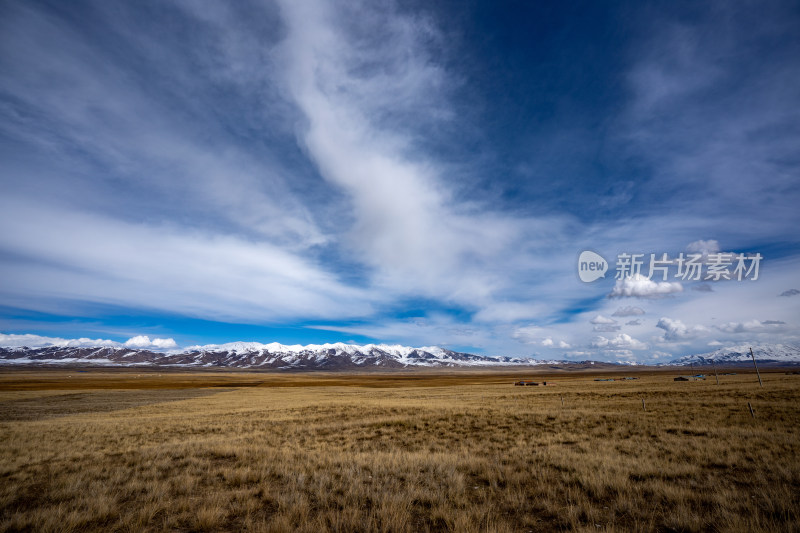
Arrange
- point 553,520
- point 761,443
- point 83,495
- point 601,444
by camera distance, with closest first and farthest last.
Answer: point 553,520 < point 83,495 < point 761,443 < point 601,444

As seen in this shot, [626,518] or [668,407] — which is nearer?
[626,518]

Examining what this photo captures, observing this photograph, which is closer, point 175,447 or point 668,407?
point 175,447

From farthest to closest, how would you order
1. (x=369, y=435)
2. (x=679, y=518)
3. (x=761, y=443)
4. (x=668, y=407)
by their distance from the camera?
(x=668, y=407) < (x=369, y=435) < (x=761, y=443) < (x=679, y=518)

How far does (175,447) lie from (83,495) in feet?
22.3

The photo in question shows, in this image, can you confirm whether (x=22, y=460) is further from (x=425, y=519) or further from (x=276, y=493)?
(x=425, y=519)

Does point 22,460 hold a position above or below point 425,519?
below

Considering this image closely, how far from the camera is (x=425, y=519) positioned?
23.1 ft

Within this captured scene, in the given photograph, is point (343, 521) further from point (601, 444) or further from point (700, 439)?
point (700, 439)

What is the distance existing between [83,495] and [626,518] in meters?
12.5

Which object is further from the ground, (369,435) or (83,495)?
(83,495)

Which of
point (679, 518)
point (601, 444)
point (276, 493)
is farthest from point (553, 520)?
point (601, 444)

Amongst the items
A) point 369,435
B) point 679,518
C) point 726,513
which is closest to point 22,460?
point 369,435

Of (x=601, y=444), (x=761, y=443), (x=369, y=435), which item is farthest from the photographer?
(x=369, y=435)

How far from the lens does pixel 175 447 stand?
14562mm
